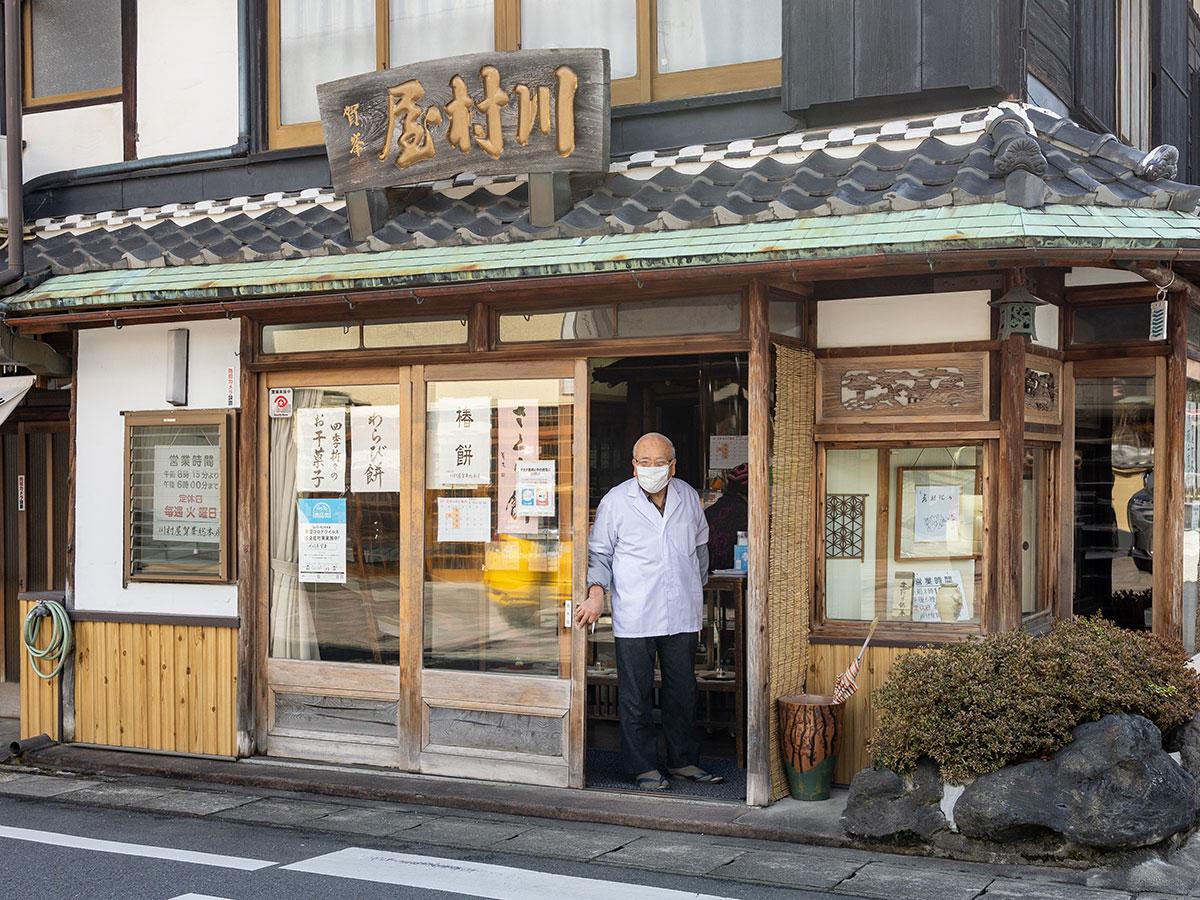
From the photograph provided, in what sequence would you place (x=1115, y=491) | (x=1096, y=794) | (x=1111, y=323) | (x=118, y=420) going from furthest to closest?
1. (x=118, y=420)
2. (x=1115, y=491)
3. (x=1111, y=323)
4. (x=1096, y=794)

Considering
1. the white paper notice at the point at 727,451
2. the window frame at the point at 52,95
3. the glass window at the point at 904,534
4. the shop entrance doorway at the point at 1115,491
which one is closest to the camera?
the glass window at the point at 904,534

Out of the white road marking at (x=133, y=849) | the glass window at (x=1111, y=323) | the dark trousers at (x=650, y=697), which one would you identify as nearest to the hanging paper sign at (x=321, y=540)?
the dark trousers at (x=650, y=697)

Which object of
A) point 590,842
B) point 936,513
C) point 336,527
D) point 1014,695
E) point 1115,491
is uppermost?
point 1115,491

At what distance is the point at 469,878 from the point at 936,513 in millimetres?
3791

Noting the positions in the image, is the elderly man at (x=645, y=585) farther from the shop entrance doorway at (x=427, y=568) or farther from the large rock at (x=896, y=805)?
the large rock at (x=896, y=805)

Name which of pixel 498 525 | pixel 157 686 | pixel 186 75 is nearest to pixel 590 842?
pixel 498 525

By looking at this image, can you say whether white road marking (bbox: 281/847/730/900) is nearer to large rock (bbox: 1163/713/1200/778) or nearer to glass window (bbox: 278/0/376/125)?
large rock (bbox: 1163/713/1200/778)

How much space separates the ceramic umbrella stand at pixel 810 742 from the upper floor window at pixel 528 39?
13.5 feet

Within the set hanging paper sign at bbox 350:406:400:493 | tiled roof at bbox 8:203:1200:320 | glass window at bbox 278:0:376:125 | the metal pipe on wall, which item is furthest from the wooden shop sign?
the metal pipe on wall

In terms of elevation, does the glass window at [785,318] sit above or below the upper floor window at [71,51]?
below

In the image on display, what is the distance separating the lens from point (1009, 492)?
8305mm

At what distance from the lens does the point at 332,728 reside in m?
9.99

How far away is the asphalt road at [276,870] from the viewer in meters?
6.89

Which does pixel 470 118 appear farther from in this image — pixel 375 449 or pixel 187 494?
pixel 187 494
